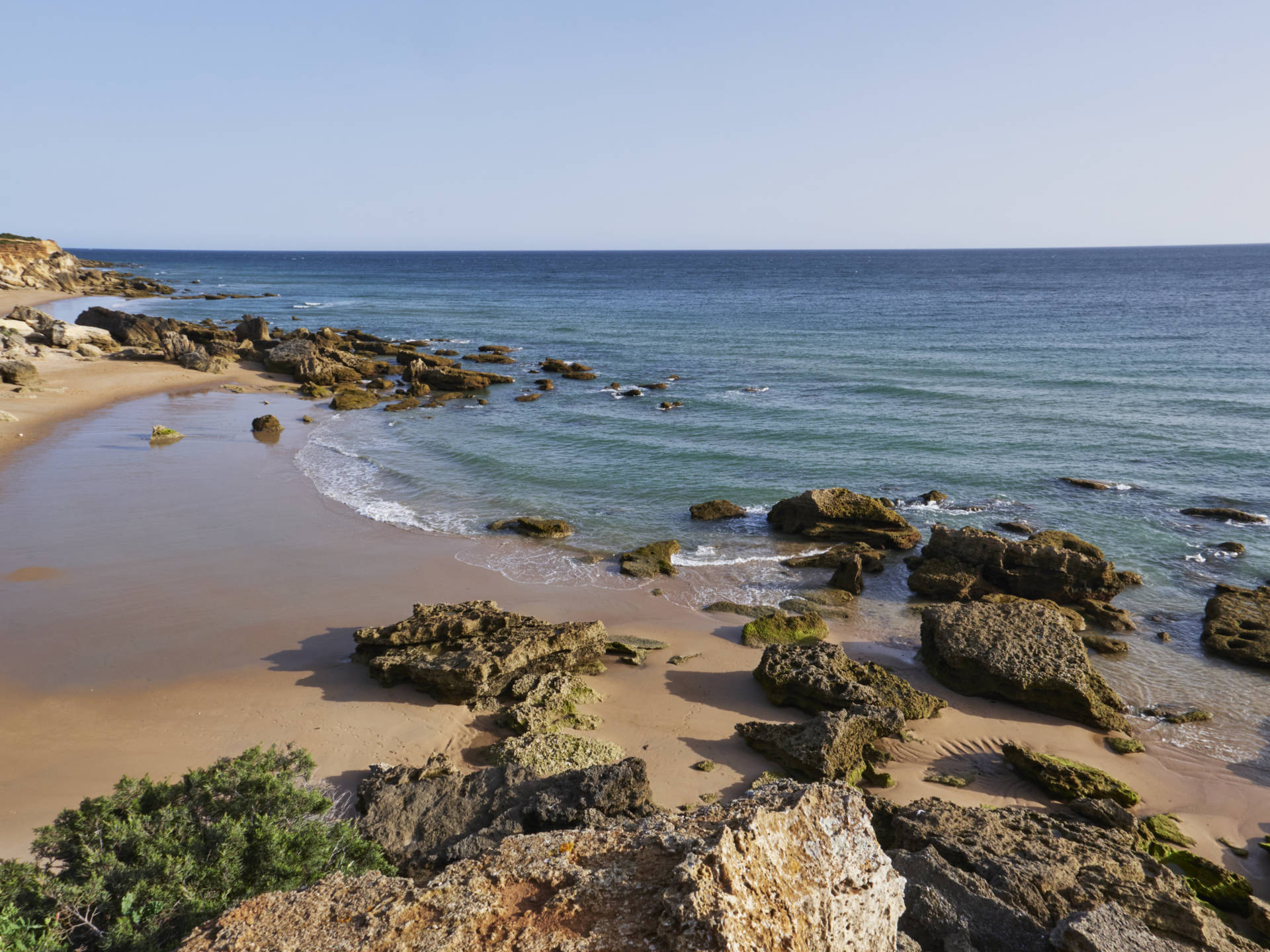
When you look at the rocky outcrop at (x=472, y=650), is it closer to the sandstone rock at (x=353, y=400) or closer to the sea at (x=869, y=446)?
the sea at (x=869, y=446)

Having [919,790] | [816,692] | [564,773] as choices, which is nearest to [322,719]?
[564,773]

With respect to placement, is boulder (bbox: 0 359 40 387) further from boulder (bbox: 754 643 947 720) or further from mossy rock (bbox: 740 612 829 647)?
boulder (bbox: 754 643 947 720)

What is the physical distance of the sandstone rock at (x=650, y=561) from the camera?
17125mm

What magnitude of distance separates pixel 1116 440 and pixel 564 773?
26.1 metres

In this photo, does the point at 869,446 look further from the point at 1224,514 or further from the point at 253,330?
the point at 253,330

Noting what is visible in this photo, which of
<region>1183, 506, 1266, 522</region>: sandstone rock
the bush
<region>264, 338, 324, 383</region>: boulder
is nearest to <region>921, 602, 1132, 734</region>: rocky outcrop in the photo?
the bush

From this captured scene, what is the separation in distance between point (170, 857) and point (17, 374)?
36476 mm

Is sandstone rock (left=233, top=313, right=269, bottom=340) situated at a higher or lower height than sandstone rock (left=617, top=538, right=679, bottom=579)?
higher

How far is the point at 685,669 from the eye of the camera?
1304cm

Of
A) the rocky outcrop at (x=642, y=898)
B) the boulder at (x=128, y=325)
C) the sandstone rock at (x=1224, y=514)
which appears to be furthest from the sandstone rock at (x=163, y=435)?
the sandstone rock at (x=1224, y=514)

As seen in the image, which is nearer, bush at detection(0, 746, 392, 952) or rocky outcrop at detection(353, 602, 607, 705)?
bush at detection(0, 746, 392, 952)

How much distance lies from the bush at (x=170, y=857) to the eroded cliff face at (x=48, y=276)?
94.8 meters

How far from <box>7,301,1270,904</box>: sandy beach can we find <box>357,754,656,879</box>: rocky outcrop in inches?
55.4

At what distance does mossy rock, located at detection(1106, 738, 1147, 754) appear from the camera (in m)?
11.2
